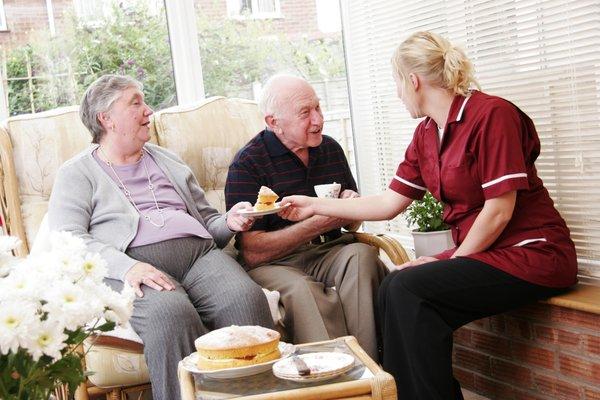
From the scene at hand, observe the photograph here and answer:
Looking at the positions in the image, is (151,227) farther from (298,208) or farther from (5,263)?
(5,263)

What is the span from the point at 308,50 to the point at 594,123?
2.00 metres

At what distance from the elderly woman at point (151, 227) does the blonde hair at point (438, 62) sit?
0.77 metres

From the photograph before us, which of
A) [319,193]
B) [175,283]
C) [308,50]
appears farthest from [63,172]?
[308,50]

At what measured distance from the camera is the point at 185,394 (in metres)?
A: 1.96

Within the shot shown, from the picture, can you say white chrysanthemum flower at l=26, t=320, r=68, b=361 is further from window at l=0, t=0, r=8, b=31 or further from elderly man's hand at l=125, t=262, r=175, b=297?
window at l=0, t=0, r=8, b=31

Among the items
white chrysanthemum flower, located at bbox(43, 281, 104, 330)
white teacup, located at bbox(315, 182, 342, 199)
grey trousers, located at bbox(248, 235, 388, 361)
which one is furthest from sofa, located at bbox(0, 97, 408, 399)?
white chrysanthemum flower, located at bbox(43, 281, 104, 330)

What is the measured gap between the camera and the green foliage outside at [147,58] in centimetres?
382

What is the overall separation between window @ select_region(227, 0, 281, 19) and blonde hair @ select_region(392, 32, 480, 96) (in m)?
1.69

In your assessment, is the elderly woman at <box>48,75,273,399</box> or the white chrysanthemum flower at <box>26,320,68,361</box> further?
the elderly woman at <box>48,75,273,399</box>

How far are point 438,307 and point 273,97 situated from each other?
1100 mm

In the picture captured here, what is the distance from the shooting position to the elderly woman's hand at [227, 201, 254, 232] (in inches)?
115

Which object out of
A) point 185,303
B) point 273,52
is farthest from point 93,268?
point 273,52

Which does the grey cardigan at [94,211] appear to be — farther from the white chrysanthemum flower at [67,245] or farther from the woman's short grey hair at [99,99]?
the white chrysanthemum flower at [67,245]

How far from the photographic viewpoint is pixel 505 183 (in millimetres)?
2420
